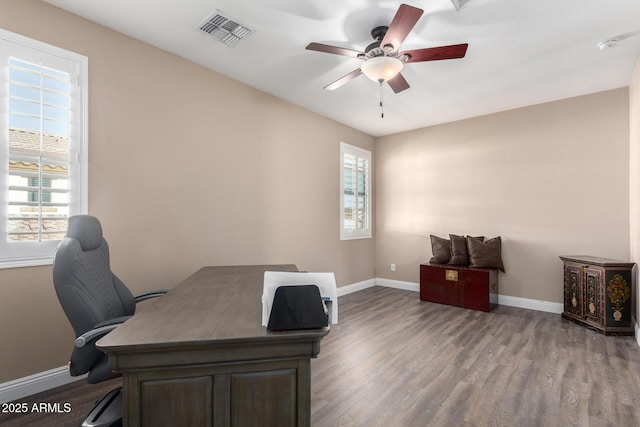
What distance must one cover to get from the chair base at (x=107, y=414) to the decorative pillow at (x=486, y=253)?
167 inches

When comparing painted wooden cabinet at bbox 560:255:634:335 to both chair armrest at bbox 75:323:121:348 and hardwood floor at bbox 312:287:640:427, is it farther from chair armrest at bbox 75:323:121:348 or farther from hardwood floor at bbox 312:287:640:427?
chair armrest at bbox 75:323:121:348

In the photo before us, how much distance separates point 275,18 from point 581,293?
4.32 meters

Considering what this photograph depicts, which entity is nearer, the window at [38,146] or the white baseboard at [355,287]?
the window at [38,146]

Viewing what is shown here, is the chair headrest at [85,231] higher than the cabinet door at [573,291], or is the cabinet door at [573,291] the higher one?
the chair headrest at [85,231]

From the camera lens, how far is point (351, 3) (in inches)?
85.6

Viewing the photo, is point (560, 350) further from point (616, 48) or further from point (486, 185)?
point (616, 48)

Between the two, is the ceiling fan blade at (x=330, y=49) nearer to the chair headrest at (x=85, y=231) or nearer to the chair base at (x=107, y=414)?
the chair headrest at (x=85, y=231)

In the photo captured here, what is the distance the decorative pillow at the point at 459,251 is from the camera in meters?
4.40

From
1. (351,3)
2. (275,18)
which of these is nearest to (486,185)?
(351,3)

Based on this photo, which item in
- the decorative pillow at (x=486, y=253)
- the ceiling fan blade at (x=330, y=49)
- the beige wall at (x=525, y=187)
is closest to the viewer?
the ceiling fan blade at (x=330, y=49)

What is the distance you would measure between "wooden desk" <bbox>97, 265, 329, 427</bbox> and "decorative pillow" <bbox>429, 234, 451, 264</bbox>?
3.90 metres

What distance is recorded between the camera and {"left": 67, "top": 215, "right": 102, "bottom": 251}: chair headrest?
1631 mm

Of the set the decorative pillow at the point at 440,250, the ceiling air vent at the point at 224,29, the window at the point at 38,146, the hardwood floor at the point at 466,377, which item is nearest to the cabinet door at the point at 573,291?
Answer: the hardwood floor at the point at 466,377

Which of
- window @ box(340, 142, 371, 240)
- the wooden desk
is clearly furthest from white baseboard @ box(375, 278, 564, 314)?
the wooden desk
